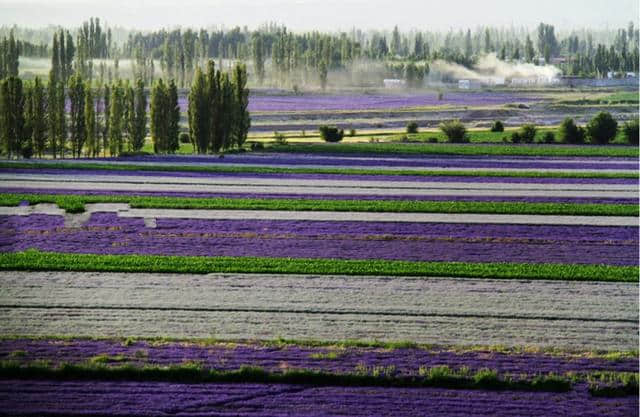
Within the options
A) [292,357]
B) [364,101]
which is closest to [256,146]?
[364,101]

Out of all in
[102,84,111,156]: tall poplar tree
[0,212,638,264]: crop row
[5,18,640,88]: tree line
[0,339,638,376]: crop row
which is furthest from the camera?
[5,18,640,88]: tree line

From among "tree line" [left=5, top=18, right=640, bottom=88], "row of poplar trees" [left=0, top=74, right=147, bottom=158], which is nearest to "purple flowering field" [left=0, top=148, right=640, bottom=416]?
"row of poplar trees" [left=0, top=74, right=147, bottom=158]

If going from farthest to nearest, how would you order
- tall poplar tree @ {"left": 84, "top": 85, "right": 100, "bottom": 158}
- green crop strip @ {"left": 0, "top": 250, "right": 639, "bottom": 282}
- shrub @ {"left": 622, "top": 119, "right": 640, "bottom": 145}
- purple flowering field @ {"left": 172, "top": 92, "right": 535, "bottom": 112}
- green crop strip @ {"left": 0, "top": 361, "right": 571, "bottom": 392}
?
purple flowering field @ {"left": 172, "top": 92, "right": 535, "bottom": 112} < shrub @ {"left": 622, "top": 119, "right": 640, "bottom": 145} < tall poplar tree @ {"left": 84, "top": 85, "right": 100, "bottom": 158} < green crop strip @ {"left": 0, "top": 250, "right": 639, "bottom": 282} < green crop strip @ {"left": 0, "top": 361, "right": 571, "bottom": 392}

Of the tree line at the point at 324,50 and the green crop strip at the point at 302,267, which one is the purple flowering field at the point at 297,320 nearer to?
the green crop strip at the point at 302,267

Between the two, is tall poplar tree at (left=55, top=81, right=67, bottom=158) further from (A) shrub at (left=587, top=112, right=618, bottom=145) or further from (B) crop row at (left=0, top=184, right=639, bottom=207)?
(A) shrub at (left=587, top=112, right=618, bottom=145)

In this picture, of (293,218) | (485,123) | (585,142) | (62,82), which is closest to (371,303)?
(293,218)

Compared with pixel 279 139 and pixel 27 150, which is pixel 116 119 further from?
pixel 279 139

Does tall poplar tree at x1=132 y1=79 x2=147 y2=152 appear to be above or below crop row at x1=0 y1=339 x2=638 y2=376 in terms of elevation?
above
